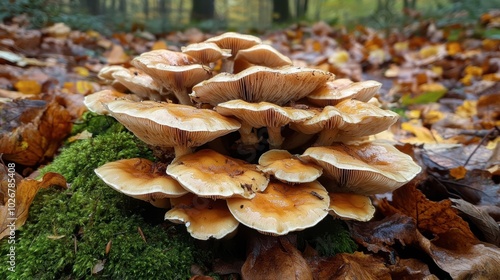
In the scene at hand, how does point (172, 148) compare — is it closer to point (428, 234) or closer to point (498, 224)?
point (428, 234)

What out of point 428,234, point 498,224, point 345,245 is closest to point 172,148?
point 345,245

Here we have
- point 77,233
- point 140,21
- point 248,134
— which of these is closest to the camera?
point 77,233

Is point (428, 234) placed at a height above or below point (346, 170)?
below

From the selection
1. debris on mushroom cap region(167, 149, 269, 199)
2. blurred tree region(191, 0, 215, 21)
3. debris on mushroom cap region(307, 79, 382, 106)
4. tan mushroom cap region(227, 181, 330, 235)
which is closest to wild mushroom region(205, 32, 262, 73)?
debris on mushroom cap region(307, 79, 382, 106)

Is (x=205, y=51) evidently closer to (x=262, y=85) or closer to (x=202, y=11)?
(x=262, y=85)

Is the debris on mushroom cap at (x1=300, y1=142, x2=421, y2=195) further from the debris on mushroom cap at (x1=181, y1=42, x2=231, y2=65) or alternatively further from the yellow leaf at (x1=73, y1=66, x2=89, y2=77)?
the yellow leaf at (x1=73, y1=66, x2=89, y2=77)

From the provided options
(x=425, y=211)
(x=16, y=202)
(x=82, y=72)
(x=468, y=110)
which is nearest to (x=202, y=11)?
(x=82, y=72)
